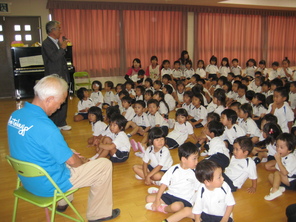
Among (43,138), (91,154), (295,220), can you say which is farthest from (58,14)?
(295,220)

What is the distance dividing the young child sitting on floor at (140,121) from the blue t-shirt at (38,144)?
242cm

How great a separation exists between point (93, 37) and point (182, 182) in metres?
6.29

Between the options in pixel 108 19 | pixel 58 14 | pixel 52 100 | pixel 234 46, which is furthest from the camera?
pixel 234 46

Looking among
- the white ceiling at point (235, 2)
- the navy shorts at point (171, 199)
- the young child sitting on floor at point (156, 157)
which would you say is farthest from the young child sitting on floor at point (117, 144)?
the white ceiling at point (235, 2)

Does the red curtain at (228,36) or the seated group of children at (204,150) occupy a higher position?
the red curtain at (228,36)

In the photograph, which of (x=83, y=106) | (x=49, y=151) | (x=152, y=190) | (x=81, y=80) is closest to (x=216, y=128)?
(x=152, y=190)

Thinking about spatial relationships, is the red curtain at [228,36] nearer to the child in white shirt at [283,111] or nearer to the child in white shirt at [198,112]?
the child in white shirt at [198,112]

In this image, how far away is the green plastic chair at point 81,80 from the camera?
7.33m

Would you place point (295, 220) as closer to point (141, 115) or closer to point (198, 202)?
point (198, 202)

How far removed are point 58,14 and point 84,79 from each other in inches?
70.7

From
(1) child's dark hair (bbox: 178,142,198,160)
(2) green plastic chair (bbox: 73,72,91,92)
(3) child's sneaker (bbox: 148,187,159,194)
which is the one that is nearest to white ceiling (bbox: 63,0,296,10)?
(2) green plastic chair (bbox: 73,72,91,92)

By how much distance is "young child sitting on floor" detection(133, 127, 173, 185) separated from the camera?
8.63 feet

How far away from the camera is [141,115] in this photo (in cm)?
431

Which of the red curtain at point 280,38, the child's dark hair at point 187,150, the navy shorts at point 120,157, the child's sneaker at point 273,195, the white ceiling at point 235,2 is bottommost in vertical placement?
the child's sneaker at point 273,195
